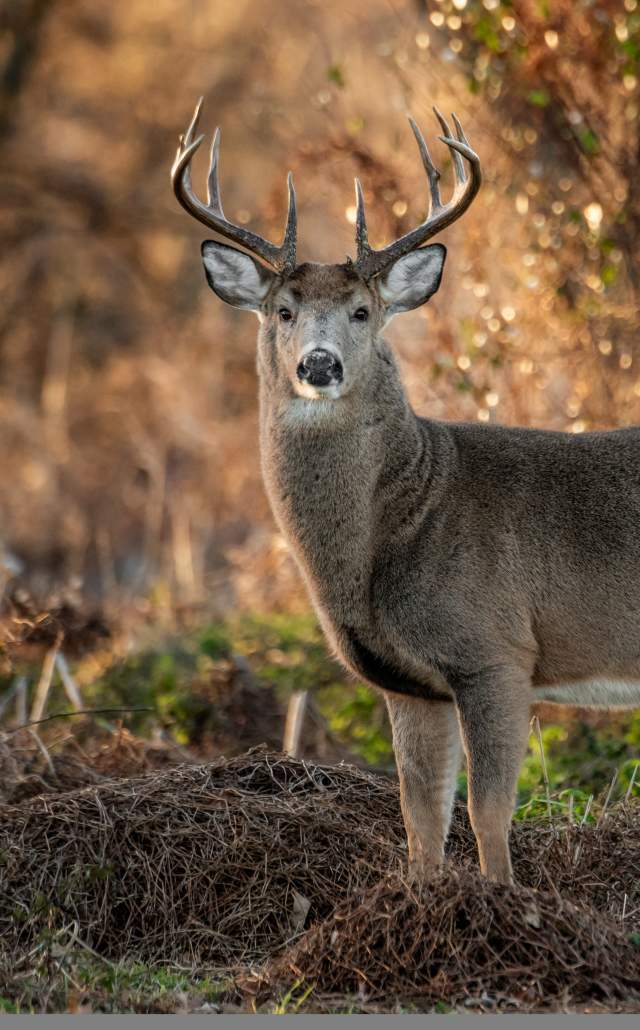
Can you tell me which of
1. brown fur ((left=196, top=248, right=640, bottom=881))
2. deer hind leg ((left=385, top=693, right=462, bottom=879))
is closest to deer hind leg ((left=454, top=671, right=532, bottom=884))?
brown fur ((left=196, top=248, right=640, bottom=881))

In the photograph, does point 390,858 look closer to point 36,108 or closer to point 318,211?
point 318,211

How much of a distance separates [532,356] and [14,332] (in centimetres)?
1130

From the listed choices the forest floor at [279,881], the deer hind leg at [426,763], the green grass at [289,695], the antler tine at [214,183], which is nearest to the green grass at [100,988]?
the forest floor at [279,881]

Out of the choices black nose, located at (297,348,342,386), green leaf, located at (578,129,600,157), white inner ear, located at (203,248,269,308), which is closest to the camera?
black nose, located at (297,348,342,386)

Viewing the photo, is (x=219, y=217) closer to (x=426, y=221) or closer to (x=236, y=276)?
(x=236, y=276)

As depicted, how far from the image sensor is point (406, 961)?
5125mm

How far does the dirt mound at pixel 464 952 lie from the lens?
5.06m

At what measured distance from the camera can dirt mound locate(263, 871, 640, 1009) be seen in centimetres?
506

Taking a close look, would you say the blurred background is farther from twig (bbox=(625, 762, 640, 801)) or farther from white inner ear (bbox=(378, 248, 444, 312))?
white inner ear (bbox=(378, 248, 444, 312))

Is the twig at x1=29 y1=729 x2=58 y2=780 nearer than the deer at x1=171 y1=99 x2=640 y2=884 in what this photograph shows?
No

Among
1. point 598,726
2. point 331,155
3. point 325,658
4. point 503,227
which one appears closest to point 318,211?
point 331,155

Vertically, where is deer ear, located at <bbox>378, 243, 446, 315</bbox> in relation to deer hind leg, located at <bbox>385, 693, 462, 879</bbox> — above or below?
above

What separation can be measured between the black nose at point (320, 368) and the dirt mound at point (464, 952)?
6.25 feet

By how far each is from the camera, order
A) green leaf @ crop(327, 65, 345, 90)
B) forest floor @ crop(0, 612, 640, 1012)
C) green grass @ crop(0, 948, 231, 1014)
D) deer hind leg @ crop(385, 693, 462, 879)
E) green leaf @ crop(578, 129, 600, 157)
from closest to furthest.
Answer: green grass @ crop(0, 948, 231, 1014)
forest floor @ crop(0, 612, 640, 1012)
deer hind leg @ crop(385, 693, 462, 879)
green leaf @ crop(578, 129, 600, 157)
green leaf @ crop(327, 65, 345, 90)
